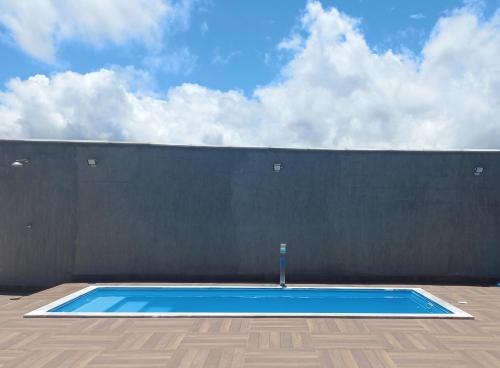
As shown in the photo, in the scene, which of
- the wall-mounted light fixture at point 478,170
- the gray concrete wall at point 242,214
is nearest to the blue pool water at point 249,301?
the gray concrete wall at point 242,214

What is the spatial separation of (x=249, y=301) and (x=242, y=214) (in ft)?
6.45

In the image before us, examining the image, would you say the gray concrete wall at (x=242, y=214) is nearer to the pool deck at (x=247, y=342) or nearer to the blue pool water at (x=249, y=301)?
the blue pool water at (x=249, y=301)

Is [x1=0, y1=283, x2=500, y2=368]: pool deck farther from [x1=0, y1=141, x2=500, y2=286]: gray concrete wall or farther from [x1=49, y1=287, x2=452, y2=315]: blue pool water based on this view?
[x1=0, y1=141, x2=500, y2=286]: gray concrete wall

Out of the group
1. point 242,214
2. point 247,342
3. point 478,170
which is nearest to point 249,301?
point 242,214

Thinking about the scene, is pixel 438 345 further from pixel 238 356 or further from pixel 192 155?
pixel 192 155

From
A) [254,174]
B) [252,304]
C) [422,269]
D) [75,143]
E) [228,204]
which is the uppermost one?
[75,143]

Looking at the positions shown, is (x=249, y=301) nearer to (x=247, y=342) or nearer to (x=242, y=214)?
(x=242, y=214)

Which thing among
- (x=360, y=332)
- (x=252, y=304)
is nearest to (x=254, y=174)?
(x=252, y=304)

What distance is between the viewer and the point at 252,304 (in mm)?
5723

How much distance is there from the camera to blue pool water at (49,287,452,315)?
17.7 ft

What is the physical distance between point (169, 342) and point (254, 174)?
13.5ft

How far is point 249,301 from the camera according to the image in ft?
19.4

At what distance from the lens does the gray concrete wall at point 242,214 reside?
277 inches

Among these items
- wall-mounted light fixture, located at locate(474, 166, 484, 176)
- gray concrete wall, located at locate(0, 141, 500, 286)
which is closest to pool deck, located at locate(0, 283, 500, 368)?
gray concrete wall, located at locate(0, 141, 500, 286)
